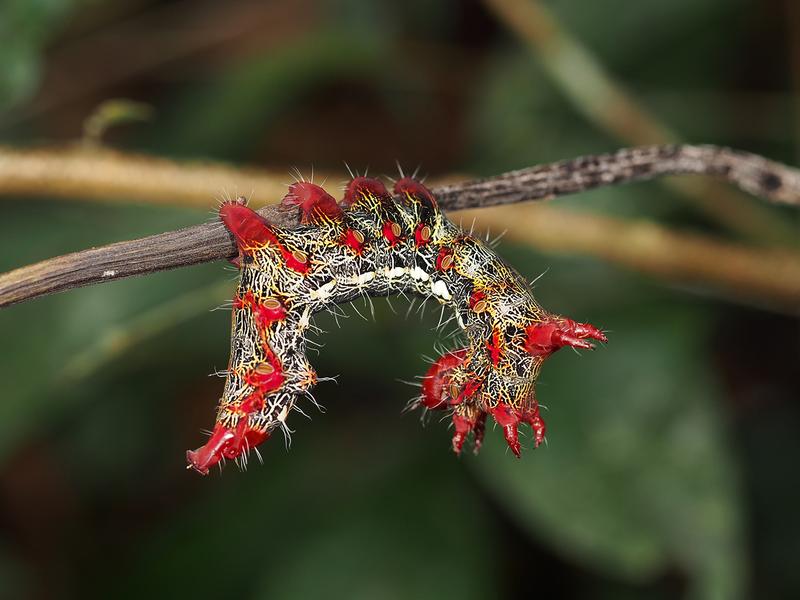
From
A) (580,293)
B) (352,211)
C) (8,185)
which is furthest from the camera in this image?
(580,293)

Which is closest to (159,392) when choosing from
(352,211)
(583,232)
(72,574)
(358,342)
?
(72,574)

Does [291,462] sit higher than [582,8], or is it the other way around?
[582,8]

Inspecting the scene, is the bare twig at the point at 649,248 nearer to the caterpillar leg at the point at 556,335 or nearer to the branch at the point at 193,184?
the branch at the point at 193,184

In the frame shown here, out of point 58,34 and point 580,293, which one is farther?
point 58,34

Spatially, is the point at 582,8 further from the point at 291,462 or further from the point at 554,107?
the point at 291,462

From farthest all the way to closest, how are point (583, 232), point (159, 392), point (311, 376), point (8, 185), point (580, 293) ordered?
point (159, 392) → point (580, 293) → point (583, 232) → point (8, 185) → point (311, 376)

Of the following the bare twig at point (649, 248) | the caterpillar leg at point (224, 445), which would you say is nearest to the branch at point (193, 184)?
the caterpillar leg at point (224, 445)

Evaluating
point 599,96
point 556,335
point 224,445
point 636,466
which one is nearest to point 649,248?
point 636,466

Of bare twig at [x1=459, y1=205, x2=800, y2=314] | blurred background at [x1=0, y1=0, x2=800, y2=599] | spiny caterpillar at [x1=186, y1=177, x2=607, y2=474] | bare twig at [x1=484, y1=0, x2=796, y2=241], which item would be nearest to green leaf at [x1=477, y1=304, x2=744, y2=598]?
blurred background at [x1=0, y1=0, x2=800, y2=599]
